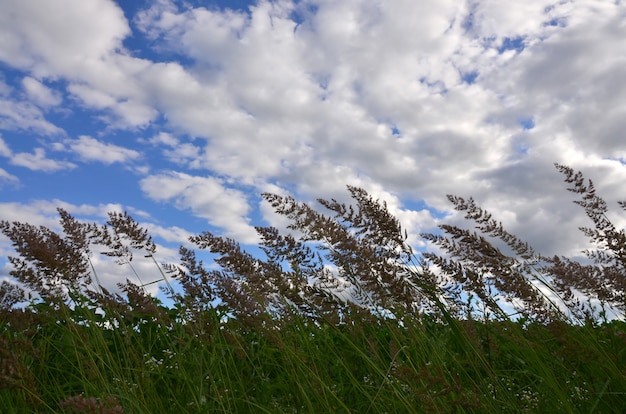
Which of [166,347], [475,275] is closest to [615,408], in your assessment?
[475,275]

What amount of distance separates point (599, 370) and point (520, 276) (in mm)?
708

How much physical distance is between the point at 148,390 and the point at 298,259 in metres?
1.29

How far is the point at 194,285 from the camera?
389 cm

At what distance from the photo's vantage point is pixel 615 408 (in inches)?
107

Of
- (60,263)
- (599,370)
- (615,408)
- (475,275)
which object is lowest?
(615,408)

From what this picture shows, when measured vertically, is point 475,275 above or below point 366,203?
below

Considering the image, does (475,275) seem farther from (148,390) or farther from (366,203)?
(148,390)

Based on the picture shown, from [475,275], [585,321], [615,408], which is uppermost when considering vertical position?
[475,275]

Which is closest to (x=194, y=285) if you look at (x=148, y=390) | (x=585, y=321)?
(x=148, y=390)

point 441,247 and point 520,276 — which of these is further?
point 441,247

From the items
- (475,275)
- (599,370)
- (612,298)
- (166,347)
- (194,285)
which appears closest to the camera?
(475,275)

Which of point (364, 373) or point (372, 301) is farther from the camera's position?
point (364, 373)

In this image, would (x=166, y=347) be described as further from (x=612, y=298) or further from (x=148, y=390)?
(x=612, y=298)

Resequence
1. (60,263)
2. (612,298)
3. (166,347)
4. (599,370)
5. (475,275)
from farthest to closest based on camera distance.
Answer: (166,347), (612,298), (599,370), (475,275), (60,263)
